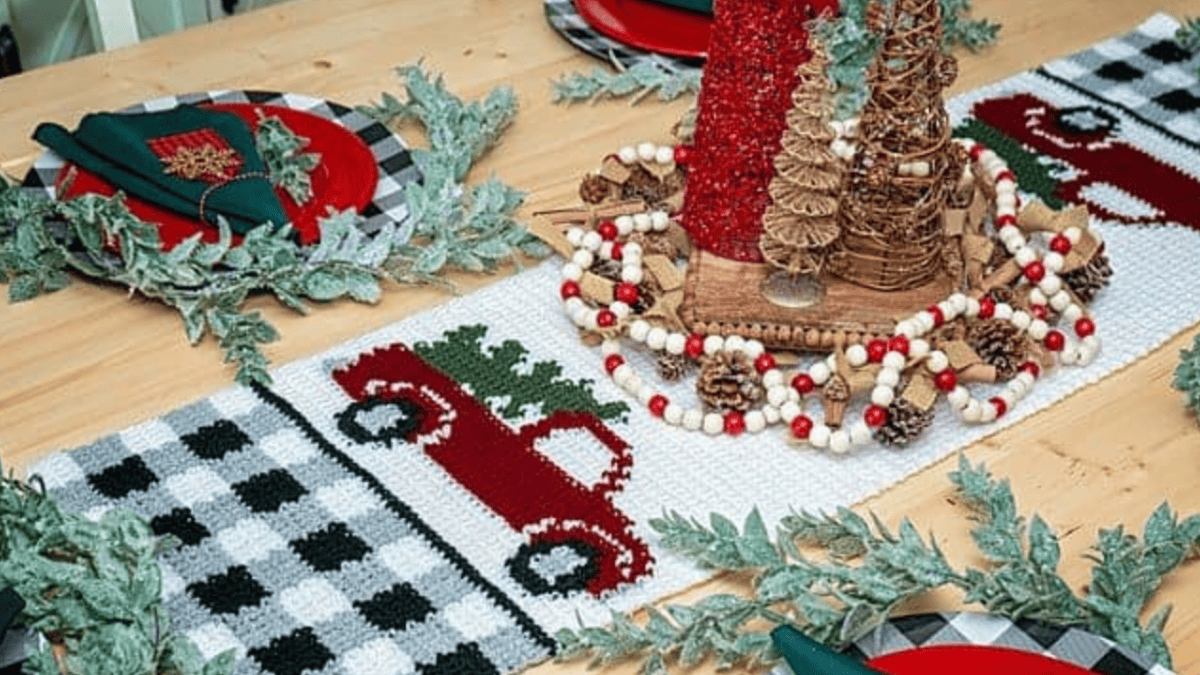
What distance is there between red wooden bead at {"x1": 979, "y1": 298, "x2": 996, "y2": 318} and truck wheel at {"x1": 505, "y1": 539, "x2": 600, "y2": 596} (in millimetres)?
354

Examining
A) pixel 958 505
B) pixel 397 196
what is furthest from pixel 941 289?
pixel 397 196

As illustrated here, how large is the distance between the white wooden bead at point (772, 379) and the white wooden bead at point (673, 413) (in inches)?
2.5

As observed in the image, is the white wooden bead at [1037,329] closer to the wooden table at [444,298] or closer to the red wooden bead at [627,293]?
the wooden table at [444,298]

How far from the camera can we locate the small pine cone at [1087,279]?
53.7 inches

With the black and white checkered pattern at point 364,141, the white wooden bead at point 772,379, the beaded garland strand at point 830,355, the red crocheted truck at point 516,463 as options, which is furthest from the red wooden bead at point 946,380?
the black and white checkered pattern at point 364,141

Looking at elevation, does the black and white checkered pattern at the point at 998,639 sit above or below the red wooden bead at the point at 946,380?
below

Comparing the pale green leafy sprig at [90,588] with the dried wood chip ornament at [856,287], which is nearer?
the pale green leafy sprig at [90,588]

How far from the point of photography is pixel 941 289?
4.30ft

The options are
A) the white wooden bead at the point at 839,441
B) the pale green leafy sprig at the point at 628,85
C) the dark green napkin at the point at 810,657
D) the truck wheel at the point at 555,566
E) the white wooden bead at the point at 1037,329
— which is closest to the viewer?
the dark green napkin at the point at 810,657

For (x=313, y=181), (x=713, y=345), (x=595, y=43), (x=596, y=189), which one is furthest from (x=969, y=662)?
(x=595, y=43)

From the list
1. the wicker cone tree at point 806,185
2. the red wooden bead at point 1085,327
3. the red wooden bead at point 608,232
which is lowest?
the red wooden bead at point 1085,327

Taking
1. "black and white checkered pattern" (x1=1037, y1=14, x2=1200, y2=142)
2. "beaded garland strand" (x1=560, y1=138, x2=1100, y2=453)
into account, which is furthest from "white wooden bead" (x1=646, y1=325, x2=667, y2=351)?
"black and white checkered pattern" (x1=1037, y1=14, x2=1200, y2=142)

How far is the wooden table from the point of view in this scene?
3.91 feet

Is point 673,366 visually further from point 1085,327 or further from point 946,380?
point 1085,327
